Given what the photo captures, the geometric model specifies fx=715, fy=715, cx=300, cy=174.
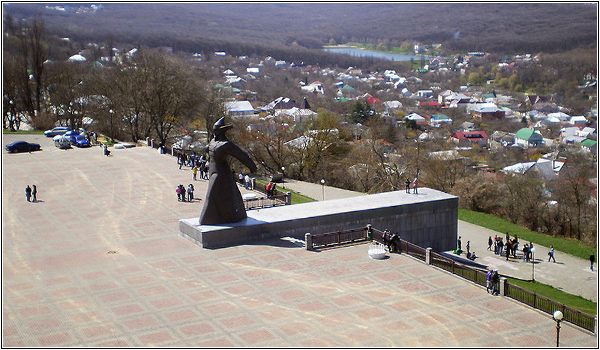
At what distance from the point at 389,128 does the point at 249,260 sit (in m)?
62.5

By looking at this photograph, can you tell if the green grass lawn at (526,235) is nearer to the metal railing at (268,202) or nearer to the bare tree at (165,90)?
the metal railing at (268,202)

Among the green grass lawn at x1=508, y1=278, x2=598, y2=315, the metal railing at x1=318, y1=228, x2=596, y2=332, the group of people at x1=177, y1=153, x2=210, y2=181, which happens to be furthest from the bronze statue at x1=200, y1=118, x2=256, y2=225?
the green grass lawn at x1=508, y1=278, x2=598, y2=315

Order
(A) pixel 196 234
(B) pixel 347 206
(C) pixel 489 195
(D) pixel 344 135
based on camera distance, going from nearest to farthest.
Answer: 1. (A) pixel 196 234
2. (B) pixel 347 206
3. (C) pixel 489 195
4. (D) pixel 344 135

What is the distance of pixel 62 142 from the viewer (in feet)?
153

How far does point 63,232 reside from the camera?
88.0ft

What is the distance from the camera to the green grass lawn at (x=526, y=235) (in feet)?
112

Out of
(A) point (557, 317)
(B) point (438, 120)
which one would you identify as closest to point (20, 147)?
(A) point (557, 317)

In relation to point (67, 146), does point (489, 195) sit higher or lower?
lower

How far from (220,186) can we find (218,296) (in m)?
6.20

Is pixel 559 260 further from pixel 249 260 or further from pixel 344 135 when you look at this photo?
pixel 344 135

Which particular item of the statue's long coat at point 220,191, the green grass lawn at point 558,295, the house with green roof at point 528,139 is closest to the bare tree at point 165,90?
the statue's long coat at point 220,191

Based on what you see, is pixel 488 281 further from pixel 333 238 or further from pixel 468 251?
pixel 468 251

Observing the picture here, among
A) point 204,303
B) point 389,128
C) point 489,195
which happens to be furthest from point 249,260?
point 389,128

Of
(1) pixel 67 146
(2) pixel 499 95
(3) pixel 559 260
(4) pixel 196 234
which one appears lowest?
(3) pixel 559 260
